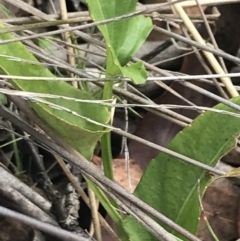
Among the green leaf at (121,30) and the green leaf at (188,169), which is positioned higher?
the green leaf at (121,30)

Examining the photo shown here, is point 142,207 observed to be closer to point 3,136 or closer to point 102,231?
point 102,231

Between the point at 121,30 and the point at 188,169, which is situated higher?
the point at 121,30
